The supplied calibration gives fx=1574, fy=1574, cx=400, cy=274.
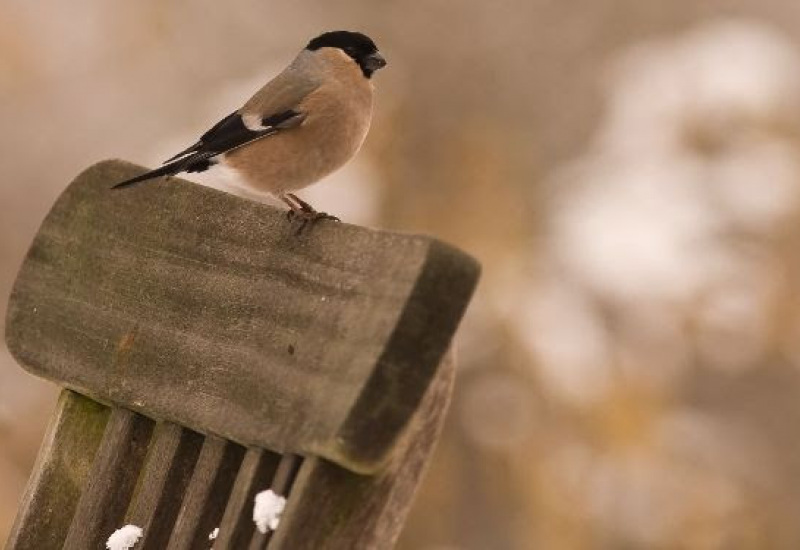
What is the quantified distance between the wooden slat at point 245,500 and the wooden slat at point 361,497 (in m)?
0.11

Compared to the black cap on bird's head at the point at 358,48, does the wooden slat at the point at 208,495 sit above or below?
below

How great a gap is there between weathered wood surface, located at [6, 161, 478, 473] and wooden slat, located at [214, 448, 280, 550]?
3cm

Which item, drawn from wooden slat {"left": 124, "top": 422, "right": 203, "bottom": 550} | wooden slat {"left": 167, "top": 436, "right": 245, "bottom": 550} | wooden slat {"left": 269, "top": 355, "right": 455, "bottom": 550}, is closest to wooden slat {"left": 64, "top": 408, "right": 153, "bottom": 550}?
wooden slat {"left": 124, "top": 422, "right": 203, "bottom": 550}

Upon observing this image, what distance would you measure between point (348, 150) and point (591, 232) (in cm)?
547

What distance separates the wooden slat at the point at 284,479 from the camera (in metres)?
1.86

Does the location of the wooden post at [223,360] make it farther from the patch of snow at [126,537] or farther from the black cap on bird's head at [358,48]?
the black cap on bird's head at [358,48]

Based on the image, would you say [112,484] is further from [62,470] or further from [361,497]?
[361,497]

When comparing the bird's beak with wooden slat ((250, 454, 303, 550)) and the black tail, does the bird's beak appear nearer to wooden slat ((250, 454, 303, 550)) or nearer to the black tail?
the black tail

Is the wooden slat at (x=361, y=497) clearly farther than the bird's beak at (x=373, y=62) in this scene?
No

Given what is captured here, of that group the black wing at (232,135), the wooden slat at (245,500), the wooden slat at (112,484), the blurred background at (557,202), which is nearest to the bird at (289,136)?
the black wing at (232,135)

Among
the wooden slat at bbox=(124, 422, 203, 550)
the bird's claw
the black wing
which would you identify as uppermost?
the black wing

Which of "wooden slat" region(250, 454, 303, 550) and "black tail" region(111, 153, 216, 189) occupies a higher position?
"black tail" region(111, 153, 216, 189)

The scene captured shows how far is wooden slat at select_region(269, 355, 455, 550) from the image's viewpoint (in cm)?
180

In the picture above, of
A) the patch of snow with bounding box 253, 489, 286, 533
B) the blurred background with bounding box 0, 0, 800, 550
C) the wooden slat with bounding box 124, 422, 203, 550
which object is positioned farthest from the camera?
the blurred background with bounding box 0, 0, 800, 550
